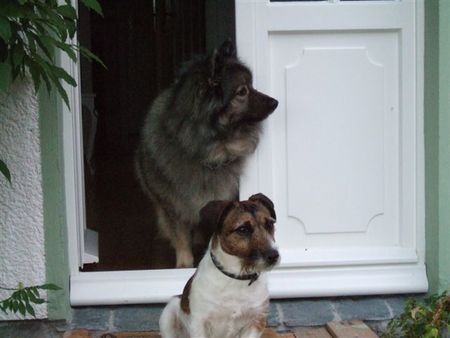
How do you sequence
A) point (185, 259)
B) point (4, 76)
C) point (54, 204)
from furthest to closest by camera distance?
point (185, 259) → point (54, 204) → point (4, 76)

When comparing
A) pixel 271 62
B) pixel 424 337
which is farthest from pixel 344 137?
pixel 424 337

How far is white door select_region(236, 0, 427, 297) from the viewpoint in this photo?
11.4 feet

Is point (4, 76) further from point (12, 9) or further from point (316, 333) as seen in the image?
point (316, 333)

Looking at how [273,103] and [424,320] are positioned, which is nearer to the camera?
[424,320]

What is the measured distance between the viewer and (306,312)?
3455 millimetres

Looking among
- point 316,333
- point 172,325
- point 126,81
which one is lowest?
point 316,333

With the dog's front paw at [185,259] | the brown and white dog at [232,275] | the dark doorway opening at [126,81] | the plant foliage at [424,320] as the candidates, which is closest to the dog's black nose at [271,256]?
the brown and white dog at [232,275]

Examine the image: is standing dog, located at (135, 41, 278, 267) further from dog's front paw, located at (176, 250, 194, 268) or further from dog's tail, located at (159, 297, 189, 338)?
dog's tail, located at (159, 297, 189, 338)

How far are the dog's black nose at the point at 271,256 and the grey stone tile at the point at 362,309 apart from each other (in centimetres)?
101

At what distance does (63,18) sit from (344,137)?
149 cm

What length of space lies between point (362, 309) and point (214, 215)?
1.15 metres

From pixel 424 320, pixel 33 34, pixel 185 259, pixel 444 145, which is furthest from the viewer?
pixel 185 259

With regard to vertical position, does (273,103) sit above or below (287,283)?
above

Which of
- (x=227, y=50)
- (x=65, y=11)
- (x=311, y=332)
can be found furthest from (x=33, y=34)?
(x=311, y=332)
